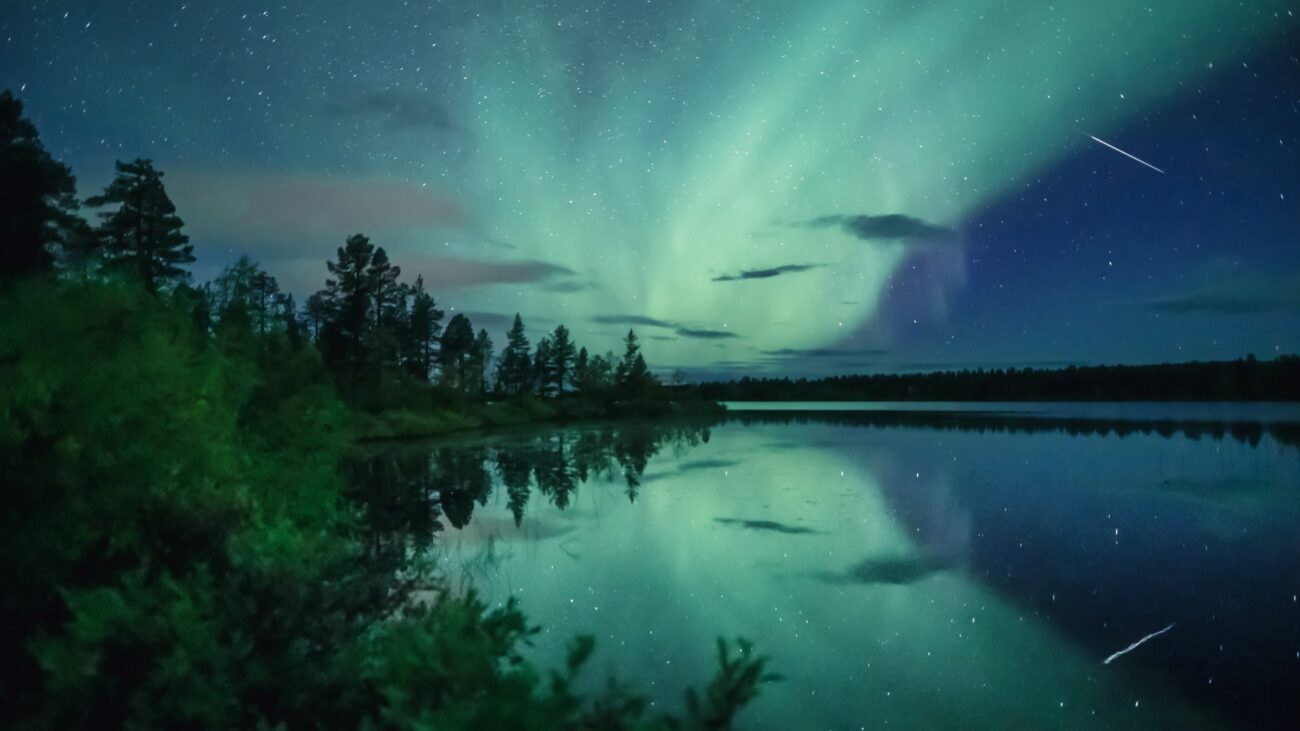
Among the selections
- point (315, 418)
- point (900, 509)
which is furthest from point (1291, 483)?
point (315, 418)

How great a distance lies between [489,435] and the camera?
51562 mm

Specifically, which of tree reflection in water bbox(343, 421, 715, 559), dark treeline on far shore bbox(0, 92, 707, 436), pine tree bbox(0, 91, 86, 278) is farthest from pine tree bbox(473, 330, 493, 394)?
pine tree bbox(0, 91, 86, 278)

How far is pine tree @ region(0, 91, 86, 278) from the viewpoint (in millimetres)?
19250

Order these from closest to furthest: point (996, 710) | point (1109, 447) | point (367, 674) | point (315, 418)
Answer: point (367, 674), point (996, 710), point (315, 418), point (1109, 447)

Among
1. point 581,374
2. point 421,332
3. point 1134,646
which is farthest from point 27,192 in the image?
point 581,374

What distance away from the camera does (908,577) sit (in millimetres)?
14727

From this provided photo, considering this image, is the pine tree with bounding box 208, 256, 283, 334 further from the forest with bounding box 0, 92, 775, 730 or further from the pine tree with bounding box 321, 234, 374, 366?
the pine tree with bounding box 321, 234, 374, 366

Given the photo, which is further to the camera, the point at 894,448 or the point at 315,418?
the point at 894,448

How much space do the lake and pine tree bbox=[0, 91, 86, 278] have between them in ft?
32.8

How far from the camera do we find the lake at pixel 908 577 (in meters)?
9.16

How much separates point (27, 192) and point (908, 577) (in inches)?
871

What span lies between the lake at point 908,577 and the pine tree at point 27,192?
1001 cm

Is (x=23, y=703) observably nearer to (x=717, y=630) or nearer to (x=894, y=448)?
(x=717, y=630)

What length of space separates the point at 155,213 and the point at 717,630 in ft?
95.0
